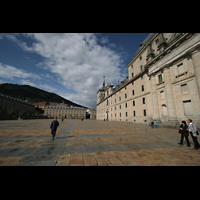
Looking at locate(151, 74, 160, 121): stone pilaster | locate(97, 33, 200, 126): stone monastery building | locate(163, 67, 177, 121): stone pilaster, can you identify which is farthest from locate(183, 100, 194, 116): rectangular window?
locate(151, 74, 160, 121): stone pilaster

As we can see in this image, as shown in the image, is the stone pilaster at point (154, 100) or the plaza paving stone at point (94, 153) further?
the stone pilaster at point (154, 100)

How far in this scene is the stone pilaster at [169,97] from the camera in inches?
595

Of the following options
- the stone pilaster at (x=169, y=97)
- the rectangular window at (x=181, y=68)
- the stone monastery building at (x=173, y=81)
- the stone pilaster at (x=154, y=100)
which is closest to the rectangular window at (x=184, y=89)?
the stone monastery building at (x=173, y=81)

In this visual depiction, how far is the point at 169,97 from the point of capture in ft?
51.6

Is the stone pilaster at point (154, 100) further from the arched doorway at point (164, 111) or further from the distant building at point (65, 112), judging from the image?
the distant building at point (65, 112)

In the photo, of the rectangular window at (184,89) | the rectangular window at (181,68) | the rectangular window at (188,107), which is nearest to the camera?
the rectangular window at (188,107)

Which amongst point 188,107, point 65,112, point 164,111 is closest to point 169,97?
point 188,107

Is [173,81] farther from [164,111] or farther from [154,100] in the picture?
[164,111]

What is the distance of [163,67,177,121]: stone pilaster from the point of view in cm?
1510

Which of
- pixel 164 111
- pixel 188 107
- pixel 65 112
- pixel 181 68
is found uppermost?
pixel 181 68
